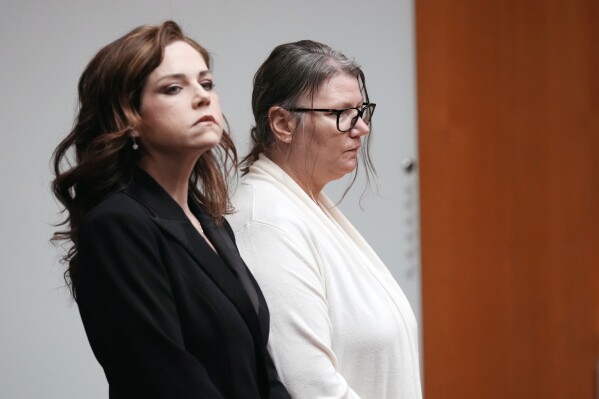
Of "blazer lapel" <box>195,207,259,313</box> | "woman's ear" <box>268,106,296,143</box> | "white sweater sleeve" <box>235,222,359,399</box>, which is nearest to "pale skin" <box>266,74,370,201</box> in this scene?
"woman's ear" <box>268,106,296,143</box>

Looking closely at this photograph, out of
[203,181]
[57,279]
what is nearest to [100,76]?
[203,181]

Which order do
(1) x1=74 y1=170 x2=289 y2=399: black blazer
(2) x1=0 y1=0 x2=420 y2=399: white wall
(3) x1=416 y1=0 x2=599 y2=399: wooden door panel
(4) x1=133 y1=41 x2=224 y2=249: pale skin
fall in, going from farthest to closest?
(3) x1=416 y1=0 x2=599 y2=399: wooden door panel → (2) x1=0 y1=0 x2=420 y2=399: white wall → (4) x1=133 y1=41 x2=224 y2=249: pale skin → (1) x1=74 y1=170 x2=289 y2=399: black blazer

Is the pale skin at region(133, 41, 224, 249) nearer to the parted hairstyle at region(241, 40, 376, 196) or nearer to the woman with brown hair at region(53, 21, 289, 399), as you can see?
the woman with brown hair at region(53, 21, 289, 399)

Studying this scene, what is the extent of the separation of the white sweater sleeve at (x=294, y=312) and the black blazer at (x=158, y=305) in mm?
202

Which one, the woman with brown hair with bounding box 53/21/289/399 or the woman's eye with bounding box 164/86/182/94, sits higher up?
the woman's eye with bounding box 164/86/182/94

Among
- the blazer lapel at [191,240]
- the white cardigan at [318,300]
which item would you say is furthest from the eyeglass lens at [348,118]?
the blazer lapel at [191,240]

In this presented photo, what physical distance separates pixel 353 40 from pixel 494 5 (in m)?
0.51

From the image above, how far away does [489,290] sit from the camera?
3270 millimetres

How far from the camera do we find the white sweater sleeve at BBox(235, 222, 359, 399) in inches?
65.5

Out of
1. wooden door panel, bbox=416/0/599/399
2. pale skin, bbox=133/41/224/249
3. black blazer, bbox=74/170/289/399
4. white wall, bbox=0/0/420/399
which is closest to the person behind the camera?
black blazer, bbox=74/170/289/399

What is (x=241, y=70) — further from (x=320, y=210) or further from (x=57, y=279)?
(x=320, y=210)

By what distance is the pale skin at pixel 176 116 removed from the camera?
1.43 metres

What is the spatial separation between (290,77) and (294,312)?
465mm

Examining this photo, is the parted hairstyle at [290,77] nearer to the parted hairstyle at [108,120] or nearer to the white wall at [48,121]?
the parted hairstyle at [108,120]
